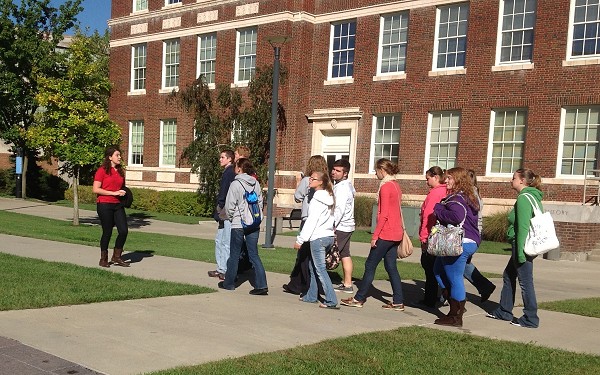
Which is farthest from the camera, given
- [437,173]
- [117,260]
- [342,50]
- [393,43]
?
[342,50]

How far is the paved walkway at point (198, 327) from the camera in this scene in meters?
5.51

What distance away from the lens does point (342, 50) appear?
85.5 ft

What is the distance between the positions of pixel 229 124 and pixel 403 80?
23.4ft

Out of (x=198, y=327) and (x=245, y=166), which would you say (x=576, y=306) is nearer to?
(x=245, y=166)

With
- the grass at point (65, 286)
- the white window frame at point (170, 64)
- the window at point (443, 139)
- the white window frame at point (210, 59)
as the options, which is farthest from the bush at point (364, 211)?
the grass at point (65, 286)

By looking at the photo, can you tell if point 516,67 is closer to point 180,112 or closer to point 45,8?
point 180,112

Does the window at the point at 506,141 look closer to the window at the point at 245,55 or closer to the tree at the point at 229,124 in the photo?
the tree at the point at 229,124

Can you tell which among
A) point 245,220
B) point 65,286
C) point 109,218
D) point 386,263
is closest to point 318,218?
point 386,263

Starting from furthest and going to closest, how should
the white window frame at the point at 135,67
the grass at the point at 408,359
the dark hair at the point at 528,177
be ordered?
1. the white window frame at the point at 135,67
2. the dark hair at the point at 528,177
3. the grass at the point at 408,359

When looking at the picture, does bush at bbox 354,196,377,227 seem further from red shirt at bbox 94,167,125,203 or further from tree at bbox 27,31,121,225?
red shirt at bbox 94,167,125,203

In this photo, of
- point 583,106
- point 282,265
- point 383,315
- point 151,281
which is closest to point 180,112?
point 583,106

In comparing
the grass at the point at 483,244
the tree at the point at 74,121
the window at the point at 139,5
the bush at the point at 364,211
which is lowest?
the grass at the point at 483,244

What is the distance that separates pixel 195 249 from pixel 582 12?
13579 millimetres

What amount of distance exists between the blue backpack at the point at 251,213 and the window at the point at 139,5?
2645 centimetres
